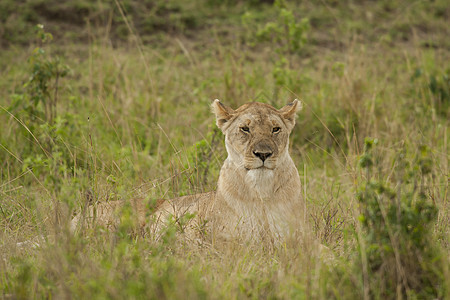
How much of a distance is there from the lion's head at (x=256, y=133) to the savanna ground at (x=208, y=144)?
0.57m

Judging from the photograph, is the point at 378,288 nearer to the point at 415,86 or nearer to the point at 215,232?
the point at 215,232

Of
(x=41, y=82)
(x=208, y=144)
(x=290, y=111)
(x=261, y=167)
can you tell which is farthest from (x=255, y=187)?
(x=41, y=82)

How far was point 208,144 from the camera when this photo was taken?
4.93 metres

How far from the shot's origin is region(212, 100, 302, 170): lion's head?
3.88 meters

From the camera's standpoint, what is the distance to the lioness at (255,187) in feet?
12.8

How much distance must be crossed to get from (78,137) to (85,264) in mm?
3133

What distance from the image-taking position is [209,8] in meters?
10.8

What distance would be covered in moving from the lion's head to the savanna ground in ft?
1.86

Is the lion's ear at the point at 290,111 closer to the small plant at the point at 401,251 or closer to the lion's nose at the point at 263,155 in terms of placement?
the lion's nose at the point at 263,155

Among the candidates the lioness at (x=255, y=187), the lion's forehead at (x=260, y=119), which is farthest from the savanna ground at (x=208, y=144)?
the lion's forehead at (x=260, y=119)

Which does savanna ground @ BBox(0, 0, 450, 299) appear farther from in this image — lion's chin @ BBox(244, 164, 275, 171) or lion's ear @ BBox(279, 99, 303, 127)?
Result: lion's ear @ BBox(279, 99, 303, 127)

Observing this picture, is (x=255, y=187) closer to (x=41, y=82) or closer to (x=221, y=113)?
(x=221, y=113)

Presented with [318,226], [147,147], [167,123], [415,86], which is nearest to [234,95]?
[167,123]

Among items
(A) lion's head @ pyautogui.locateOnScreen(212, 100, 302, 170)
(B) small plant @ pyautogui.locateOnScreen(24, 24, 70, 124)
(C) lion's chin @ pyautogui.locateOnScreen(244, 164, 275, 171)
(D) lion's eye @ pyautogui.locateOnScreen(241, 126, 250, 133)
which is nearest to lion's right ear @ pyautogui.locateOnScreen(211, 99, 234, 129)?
→ (A) lion's head @ pyautogui.locateOnScreen(212, 100, 302, 170)
